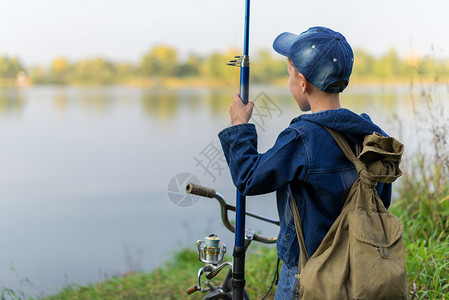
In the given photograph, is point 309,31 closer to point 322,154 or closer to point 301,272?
point 322,154

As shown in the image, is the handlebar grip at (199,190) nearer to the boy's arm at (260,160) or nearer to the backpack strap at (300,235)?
the boy's arm at (260,160)

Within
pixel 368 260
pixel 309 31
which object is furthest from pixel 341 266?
pixel 309 31

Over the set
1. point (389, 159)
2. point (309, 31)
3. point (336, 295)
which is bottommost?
point (336, 295)

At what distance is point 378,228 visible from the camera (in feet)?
5.66

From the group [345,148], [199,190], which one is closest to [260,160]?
[345,148]

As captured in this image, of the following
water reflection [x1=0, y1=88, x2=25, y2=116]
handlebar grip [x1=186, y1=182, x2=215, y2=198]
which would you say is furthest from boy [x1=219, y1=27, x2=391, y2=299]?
water reflection [x1=0, y1=88, x2=25, y2=116]

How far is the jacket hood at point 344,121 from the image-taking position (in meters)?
1.75

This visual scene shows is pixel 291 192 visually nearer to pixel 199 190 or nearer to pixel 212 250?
pixel 199 190

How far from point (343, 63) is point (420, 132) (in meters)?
2.82

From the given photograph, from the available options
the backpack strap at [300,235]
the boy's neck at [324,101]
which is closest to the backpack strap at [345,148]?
the boy's neck at [324,101]

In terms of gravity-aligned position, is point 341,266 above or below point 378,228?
below

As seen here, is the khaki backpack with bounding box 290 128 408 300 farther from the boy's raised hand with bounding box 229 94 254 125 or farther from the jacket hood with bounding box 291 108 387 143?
the boy's raised hand with bounding box 229 94 254 125

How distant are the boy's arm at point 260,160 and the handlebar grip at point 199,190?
42cm

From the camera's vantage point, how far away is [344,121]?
1.76 m
